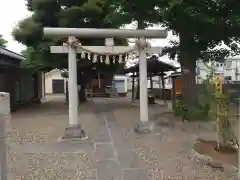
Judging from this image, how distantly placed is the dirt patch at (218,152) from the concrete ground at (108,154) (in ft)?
0.97

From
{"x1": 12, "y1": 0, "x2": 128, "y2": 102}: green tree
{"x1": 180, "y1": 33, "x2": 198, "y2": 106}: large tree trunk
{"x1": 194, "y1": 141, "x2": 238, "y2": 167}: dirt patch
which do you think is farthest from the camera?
{"x1": 12, "y1": 0, "x2": 128, "y2": 102}: green tree

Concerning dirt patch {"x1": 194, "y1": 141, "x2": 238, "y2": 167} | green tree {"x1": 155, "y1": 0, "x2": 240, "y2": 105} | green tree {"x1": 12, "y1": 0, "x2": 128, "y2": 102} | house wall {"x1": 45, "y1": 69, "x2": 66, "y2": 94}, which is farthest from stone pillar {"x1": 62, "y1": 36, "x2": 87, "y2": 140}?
house wall {"x1": 45, "y1": 69, "x2": 66, "y2": 94}

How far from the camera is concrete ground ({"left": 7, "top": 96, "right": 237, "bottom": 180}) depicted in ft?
20.1

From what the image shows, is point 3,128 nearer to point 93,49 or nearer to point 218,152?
point 218,152

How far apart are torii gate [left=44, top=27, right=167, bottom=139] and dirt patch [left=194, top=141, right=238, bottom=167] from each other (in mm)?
2293

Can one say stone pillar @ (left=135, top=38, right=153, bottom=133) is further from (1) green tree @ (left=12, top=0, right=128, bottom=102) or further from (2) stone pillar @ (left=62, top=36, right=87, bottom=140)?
(1) green tree @ (left=12, top=0, right=128, bottom=102)

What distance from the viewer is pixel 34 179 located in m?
5.90

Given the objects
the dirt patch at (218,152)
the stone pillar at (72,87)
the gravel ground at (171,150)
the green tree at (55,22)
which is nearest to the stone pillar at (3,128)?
the gravel ground at (171,150)

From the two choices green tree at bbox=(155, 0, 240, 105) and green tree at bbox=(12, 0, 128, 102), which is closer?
green tree at bbox=(155, 0, 240, 105)

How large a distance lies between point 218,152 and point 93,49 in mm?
4756

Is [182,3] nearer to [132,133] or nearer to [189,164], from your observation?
[132,133]

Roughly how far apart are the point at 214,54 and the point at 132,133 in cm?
488

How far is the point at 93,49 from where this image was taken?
10.0 m

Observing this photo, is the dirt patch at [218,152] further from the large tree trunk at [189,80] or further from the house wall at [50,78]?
the house wall at [50,78]
